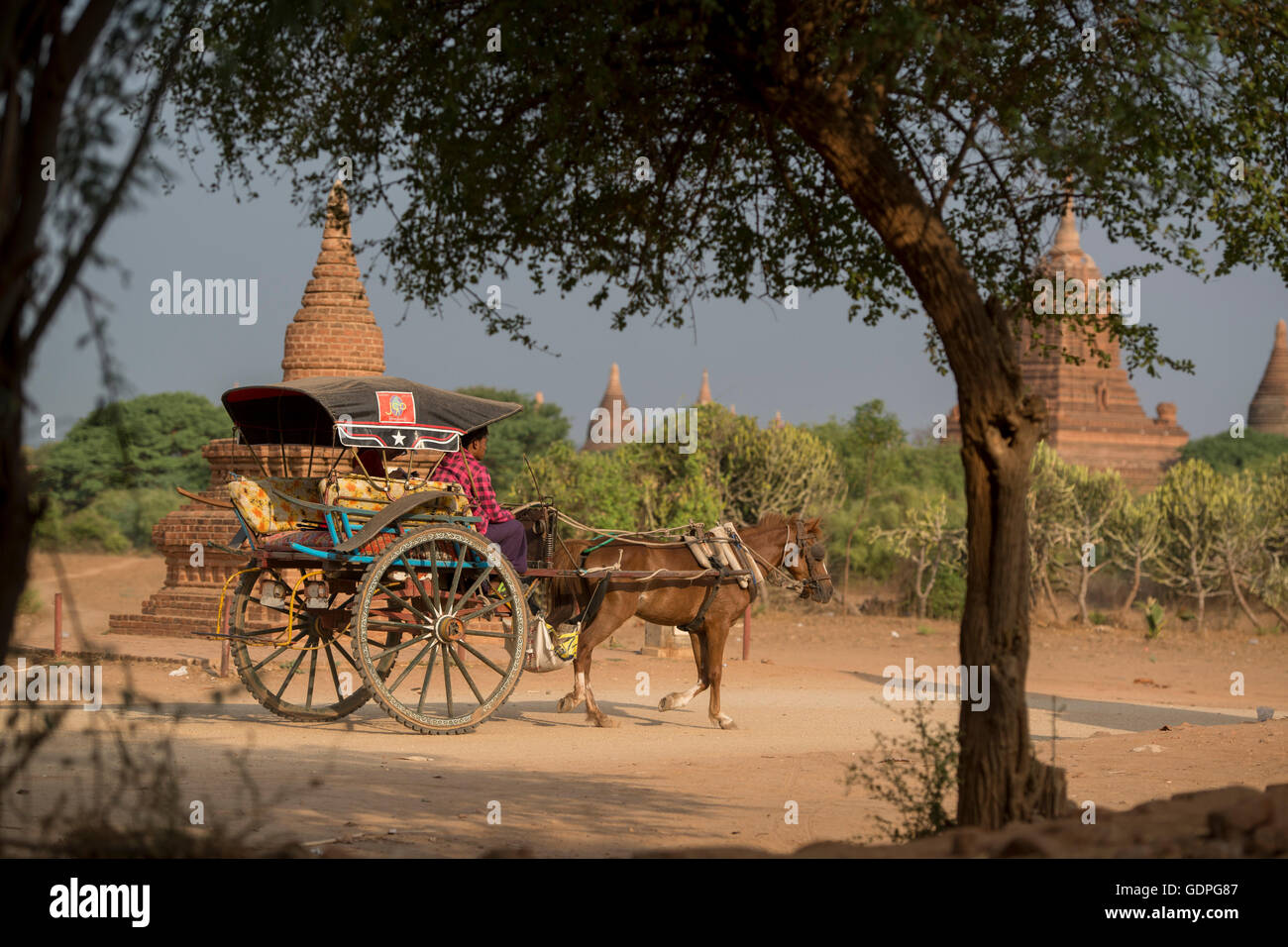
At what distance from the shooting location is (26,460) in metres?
3.91

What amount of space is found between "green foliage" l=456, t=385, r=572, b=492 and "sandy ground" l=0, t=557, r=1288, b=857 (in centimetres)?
3794

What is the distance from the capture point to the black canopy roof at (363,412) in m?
10.5

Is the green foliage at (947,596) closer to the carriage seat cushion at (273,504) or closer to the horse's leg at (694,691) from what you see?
the horse's leg at (694,691)

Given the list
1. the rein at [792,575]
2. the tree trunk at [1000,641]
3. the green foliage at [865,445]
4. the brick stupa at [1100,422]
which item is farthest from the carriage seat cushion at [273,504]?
the brick stupa at [1100,422]

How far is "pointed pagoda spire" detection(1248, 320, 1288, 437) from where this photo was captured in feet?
285

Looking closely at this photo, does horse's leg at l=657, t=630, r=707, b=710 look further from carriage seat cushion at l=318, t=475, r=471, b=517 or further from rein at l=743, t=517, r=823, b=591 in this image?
carriage seat cushion at l=318, t=475, r=471, b=517

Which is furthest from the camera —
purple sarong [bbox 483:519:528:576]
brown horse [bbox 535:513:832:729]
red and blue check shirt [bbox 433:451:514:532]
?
brown horse [bbox 535:513:832:729]

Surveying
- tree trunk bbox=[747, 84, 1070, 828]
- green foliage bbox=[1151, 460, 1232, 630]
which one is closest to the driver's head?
tree trunk bbox=[747, 84, 1070, 828]

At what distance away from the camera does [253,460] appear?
2011cm

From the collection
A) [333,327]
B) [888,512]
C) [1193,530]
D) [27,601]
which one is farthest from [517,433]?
[27,601]

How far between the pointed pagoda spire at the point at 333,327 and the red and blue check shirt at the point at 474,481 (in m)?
10.7

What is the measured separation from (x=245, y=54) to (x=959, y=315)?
3587mm

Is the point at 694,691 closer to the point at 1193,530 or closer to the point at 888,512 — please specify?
the point at 1193,530
